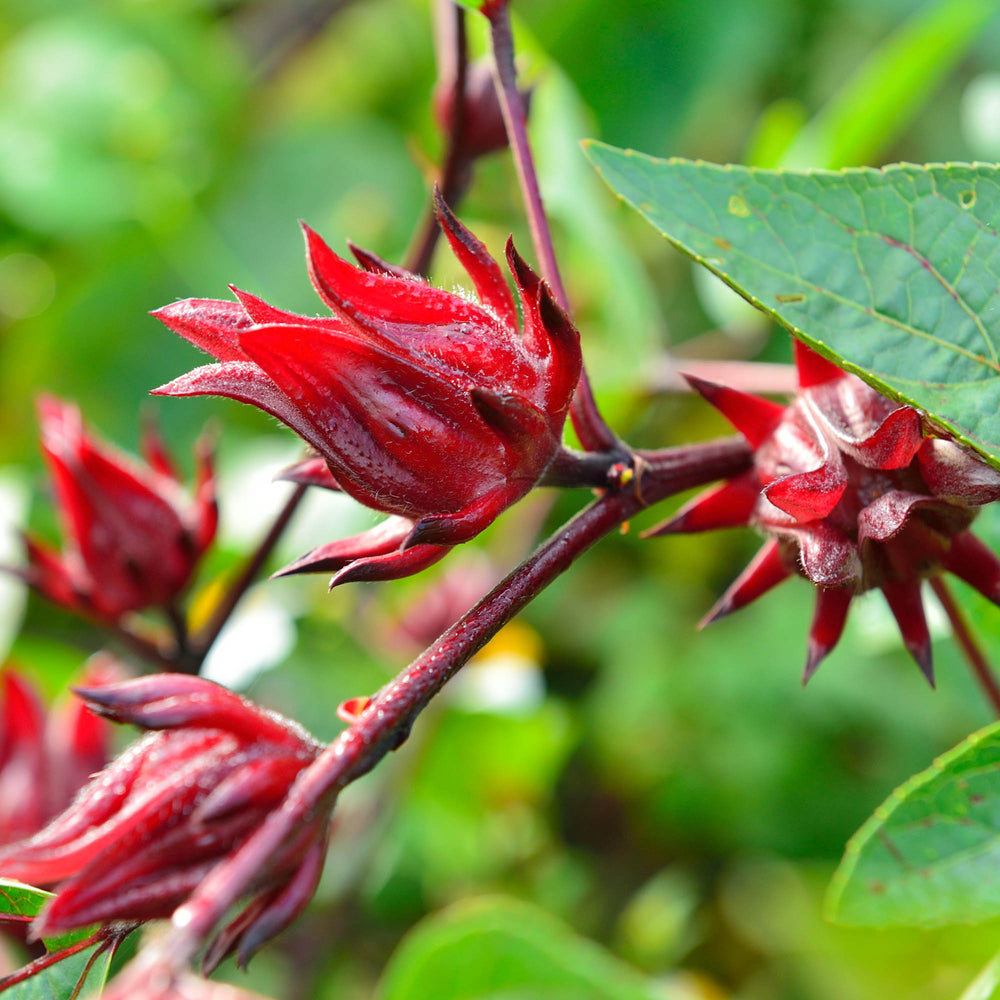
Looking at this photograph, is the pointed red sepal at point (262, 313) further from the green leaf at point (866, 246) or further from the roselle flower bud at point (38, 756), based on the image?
the roselle flower bud at point (38, 756)

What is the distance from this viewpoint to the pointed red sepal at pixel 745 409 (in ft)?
3.01

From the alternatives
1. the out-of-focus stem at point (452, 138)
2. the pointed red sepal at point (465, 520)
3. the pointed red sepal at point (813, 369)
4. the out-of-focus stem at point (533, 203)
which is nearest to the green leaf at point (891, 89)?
the out-of-focus stem at point (452, 138)

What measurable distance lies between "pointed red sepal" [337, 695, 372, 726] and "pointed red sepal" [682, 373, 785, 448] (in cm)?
39

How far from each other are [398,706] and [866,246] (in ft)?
1.71

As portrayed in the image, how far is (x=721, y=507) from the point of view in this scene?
3.12 feet

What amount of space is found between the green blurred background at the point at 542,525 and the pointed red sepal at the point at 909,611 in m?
0.78


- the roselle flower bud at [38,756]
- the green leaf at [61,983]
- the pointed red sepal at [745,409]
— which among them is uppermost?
the pointed red sepal at [745,409]

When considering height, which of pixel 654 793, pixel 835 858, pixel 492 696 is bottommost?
pixel 835 858

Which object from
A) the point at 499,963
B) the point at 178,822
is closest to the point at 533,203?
the point at 178,822

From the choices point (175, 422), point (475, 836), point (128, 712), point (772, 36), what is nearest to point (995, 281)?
point (128, 712)

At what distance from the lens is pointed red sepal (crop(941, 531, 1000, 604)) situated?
35.4 inches

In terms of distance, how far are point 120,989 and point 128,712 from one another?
0.21m

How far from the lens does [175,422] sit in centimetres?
316

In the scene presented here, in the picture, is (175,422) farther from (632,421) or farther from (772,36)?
(772,36)
